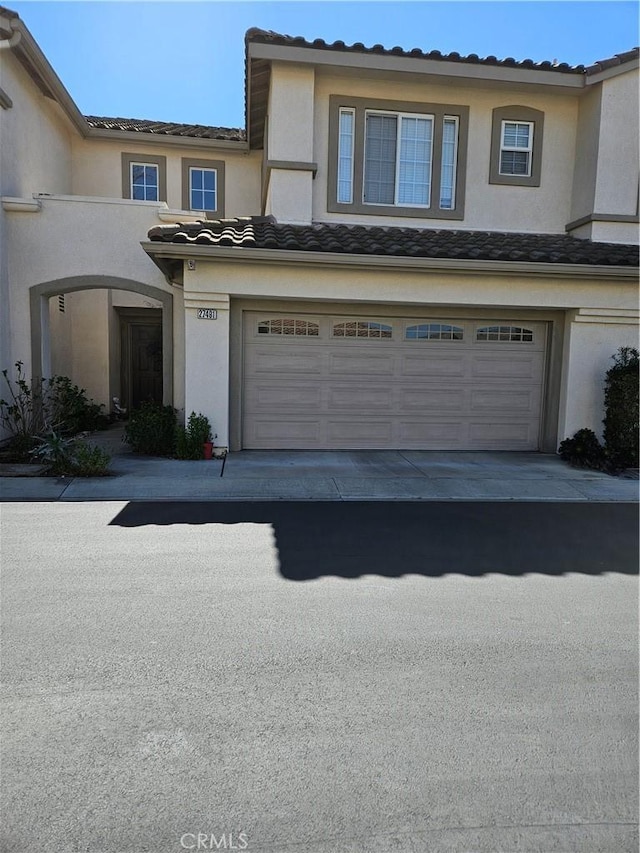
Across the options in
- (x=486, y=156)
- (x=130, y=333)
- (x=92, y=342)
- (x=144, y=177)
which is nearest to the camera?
(x=486, y=156)

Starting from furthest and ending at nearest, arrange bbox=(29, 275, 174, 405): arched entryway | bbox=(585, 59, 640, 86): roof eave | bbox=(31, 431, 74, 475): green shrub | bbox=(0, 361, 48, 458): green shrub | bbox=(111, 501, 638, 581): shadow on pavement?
bbox=(585, 59, 640, 86): roof eave, bbox=(29, 275, 174, 405): arched entryway, bbox=(0, 361, 48, 458): green shrub, bbox=(31, 431, 74, 475): green shrub, bbox=(111, 501, 638, 581): shadow on pavement

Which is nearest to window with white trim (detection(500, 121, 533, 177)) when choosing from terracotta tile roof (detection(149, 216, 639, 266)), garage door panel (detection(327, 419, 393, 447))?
terracotta tile roof (detection(149, 216, 639, 266))

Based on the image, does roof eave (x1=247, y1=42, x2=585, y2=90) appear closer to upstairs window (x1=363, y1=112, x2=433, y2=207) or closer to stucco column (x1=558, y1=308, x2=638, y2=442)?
upstairs window (x1=363, y1=112, x2=433, y2=207)

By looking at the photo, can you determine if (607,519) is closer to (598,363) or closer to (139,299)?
(598,363)

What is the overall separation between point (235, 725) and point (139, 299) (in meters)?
14.3

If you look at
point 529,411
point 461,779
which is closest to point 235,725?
point 461,779

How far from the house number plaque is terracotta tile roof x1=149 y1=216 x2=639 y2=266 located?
1.11m

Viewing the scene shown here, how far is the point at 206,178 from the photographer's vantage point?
49.5ft

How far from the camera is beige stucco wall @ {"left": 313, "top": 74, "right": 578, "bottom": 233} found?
1149cm

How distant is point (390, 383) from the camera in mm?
10992

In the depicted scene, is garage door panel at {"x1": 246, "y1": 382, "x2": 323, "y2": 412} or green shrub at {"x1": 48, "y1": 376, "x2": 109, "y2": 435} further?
green shrub at {"x1": 48, "y1": 376, "x2": 109, "y2": 435}

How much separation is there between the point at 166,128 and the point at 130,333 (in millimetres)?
5421

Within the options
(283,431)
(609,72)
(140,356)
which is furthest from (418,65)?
(140,356)

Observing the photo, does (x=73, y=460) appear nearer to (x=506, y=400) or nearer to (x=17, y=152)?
(x=17, y=152)
